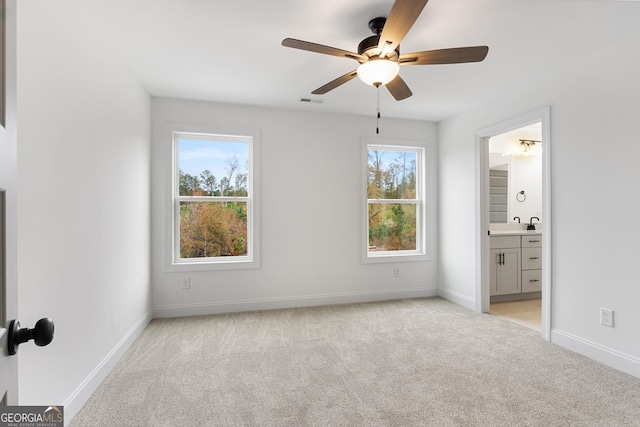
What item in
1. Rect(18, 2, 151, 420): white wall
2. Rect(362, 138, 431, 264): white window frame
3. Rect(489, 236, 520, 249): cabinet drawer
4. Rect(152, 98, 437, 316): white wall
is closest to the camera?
Rect(18, 2, 151, 420): white wall

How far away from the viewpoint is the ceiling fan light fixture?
2055 mm

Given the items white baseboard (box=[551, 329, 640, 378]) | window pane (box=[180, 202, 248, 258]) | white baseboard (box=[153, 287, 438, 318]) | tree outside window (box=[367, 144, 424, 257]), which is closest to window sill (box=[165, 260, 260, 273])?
window pane (box=[180, 202, 248, 258])

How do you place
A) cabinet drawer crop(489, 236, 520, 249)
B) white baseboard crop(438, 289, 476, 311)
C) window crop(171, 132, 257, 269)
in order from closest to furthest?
window crop(171, 132, 257, 269) → white baseboard crop(438, 289, 476, 311) → cabinet drawer crop(489, 236, 520, 249)

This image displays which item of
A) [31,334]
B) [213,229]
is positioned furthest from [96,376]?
[213,229]

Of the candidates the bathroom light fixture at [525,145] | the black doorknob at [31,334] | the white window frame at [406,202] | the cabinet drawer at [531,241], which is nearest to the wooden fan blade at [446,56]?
the black doorknob at [31,334]

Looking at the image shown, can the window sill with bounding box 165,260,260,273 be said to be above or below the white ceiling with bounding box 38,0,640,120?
below

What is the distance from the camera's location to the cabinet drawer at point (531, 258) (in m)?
4.35

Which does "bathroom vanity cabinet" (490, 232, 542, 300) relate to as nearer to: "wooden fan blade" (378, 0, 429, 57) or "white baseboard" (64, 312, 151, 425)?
"wooden fan blade" (378, 0, 429, 57)

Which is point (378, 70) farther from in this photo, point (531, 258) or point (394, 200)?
point (531, 258)

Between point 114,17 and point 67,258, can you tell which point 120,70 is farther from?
point 67,258

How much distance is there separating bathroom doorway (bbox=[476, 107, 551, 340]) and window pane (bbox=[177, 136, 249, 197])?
2.81 meters

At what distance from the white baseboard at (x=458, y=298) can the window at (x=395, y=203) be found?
55 cm

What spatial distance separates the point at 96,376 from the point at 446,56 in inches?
120

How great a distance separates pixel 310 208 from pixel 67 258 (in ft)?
8.64
